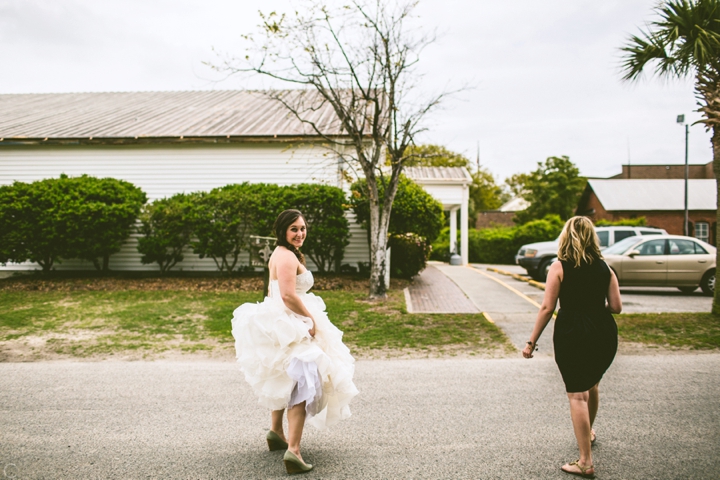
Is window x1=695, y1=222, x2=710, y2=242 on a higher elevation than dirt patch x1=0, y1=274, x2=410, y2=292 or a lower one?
higher

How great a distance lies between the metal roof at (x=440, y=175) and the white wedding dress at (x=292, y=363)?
18506mm

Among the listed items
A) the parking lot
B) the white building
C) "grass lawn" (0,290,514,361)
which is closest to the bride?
"grass lawn" (0,290,514,361)

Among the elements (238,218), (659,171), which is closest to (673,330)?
(238,218)

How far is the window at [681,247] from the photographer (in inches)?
512

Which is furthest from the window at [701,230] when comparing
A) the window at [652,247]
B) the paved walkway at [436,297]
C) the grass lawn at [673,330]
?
the grass lawn at [673,330]

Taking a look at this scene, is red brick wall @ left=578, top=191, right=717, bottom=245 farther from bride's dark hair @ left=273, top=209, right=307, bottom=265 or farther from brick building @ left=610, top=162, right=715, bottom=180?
bride's dark hair @ left=273, top=209, right=307, bottom=265

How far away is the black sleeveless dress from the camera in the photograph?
11.2ft

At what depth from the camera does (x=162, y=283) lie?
44.0 feet

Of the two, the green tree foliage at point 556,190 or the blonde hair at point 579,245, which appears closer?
the blonde hair at point 579,245

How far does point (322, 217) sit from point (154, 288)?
190 inches

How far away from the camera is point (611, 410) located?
459 cm

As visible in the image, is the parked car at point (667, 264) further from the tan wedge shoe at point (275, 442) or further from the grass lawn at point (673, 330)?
the tan wedge shoe at point (275, 442)

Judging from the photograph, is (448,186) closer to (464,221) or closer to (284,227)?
(464,221)

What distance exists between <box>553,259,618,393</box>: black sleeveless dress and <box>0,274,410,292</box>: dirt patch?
30.0ft
